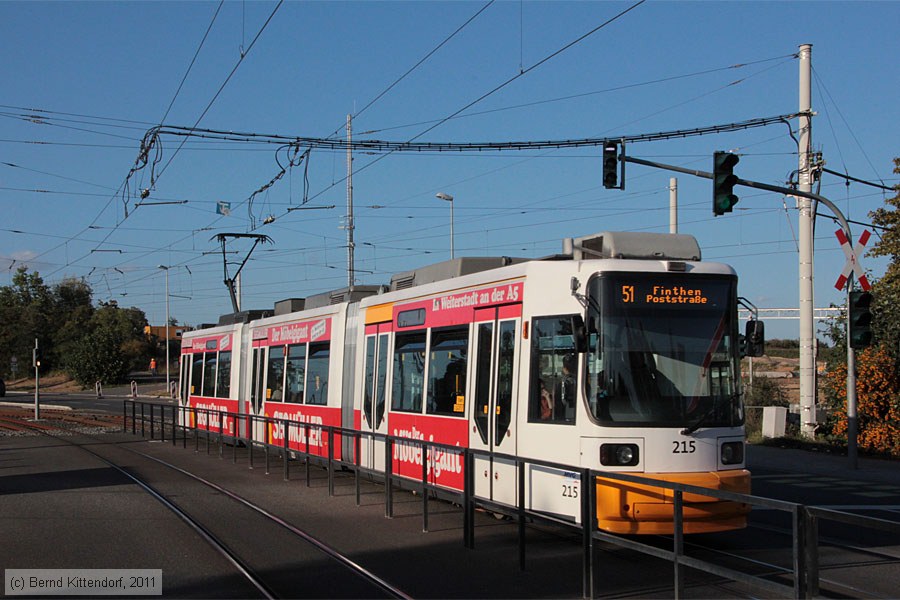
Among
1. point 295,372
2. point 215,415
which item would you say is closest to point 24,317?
point 215,415

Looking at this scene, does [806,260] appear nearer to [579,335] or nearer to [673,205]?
[673,205]

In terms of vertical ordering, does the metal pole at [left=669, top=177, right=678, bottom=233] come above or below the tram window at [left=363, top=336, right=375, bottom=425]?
above

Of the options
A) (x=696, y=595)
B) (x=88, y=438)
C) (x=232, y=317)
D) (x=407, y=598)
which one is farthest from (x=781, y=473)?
(x=88, y=438)

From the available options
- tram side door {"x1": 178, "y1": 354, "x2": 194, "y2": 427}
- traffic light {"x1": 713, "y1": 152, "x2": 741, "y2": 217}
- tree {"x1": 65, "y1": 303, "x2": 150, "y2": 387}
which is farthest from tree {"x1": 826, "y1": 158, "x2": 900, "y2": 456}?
tree {"x1": 65, "y1": 303, "x2": 150, "y2": 387}

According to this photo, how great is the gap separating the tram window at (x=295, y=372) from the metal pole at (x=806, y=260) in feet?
42.5

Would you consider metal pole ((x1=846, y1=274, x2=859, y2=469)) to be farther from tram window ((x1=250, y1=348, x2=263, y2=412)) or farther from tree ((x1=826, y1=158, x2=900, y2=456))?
tram window ((x1=250, y1=348, x2=263, y2=412))

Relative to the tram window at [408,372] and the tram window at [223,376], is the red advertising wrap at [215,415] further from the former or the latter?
the tram window at [408,372]

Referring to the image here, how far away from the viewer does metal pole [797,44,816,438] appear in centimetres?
2448

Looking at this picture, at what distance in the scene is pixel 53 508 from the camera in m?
13.0

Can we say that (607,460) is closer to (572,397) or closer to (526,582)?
(572,397)

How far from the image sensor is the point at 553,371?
10.4 m

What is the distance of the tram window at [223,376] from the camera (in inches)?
974

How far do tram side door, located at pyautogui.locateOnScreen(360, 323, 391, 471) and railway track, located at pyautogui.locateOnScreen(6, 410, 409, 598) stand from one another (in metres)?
2.30

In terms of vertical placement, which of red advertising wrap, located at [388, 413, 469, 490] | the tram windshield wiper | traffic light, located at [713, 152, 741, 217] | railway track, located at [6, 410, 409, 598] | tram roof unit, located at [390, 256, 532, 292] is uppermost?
traffic light, located at [713, 152, 741, 217]
